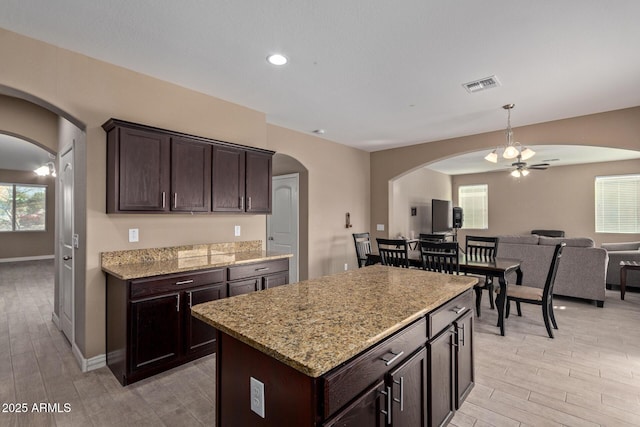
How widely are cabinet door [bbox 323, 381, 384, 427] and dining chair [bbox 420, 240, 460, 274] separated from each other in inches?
102

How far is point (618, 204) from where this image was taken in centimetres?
773

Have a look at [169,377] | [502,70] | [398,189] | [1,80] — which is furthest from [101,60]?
[398,189]

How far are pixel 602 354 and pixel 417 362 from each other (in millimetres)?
2756

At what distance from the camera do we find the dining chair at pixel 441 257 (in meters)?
3.58

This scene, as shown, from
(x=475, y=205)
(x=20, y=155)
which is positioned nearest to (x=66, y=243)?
(x=20, y=155)

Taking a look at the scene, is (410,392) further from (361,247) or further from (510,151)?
(361,247)

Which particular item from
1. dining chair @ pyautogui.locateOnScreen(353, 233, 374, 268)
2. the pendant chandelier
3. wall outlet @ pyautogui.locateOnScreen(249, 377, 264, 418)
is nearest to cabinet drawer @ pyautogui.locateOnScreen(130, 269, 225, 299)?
wall outlet @ pyautogui.locateOnScreen(249, 377, 264, 418)

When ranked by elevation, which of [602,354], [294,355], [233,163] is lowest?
[602,354]

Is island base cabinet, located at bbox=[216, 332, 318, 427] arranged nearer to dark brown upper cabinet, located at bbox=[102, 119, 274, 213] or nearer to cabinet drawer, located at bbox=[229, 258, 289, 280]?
cabinet drawer, located at bbox=[229, 258, 289, 280]

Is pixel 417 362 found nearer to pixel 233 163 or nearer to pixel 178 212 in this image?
pixel 178 212

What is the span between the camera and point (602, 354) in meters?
3.02

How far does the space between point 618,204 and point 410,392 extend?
9366 millimetres

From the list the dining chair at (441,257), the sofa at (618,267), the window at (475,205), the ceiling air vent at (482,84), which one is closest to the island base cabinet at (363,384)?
the dining chair at (441,257)

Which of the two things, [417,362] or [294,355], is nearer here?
[294,355]
